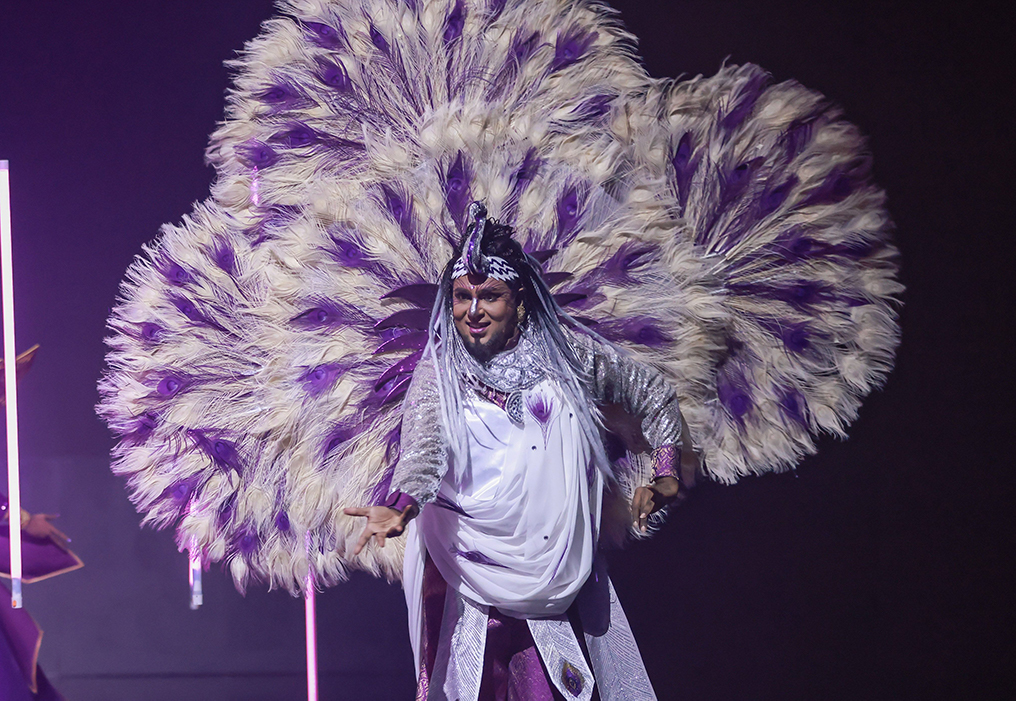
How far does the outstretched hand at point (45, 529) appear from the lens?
8.34 ft

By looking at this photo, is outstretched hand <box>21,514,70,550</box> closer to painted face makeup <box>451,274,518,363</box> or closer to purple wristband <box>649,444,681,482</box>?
painted face makeup <box>451,274,518,363</box>

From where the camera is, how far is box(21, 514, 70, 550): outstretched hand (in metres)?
2.54

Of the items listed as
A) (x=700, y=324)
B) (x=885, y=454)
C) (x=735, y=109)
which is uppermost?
(x=735, y=109)

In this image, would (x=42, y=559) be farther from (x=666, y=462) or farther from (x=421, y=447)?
(x=666, y=462)

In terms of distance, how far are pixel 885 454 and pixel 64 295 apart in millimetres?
2471

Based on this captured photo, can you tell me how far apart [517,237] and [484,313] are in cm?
30

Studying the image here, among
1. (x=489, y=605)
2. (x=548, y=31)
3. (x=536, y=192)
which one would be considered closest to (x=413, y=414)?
(x=489, y=605)

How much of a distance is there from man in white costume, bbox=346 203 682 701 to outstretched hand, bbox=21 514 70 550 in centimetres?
117

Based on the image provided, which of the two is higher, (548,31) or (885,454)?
(548,31)

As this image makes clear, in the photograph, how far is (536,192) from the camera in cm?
227

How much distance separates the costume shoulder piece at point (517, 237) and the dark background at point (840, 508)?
15 centimetres

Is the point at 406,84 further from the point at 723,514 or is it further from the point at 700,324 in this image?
the point at 723,514

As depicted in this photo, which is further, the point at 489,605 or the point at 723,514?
the point at 723,514

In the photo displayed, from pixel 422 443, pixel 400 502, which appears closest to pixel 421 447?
pixel 422 443
